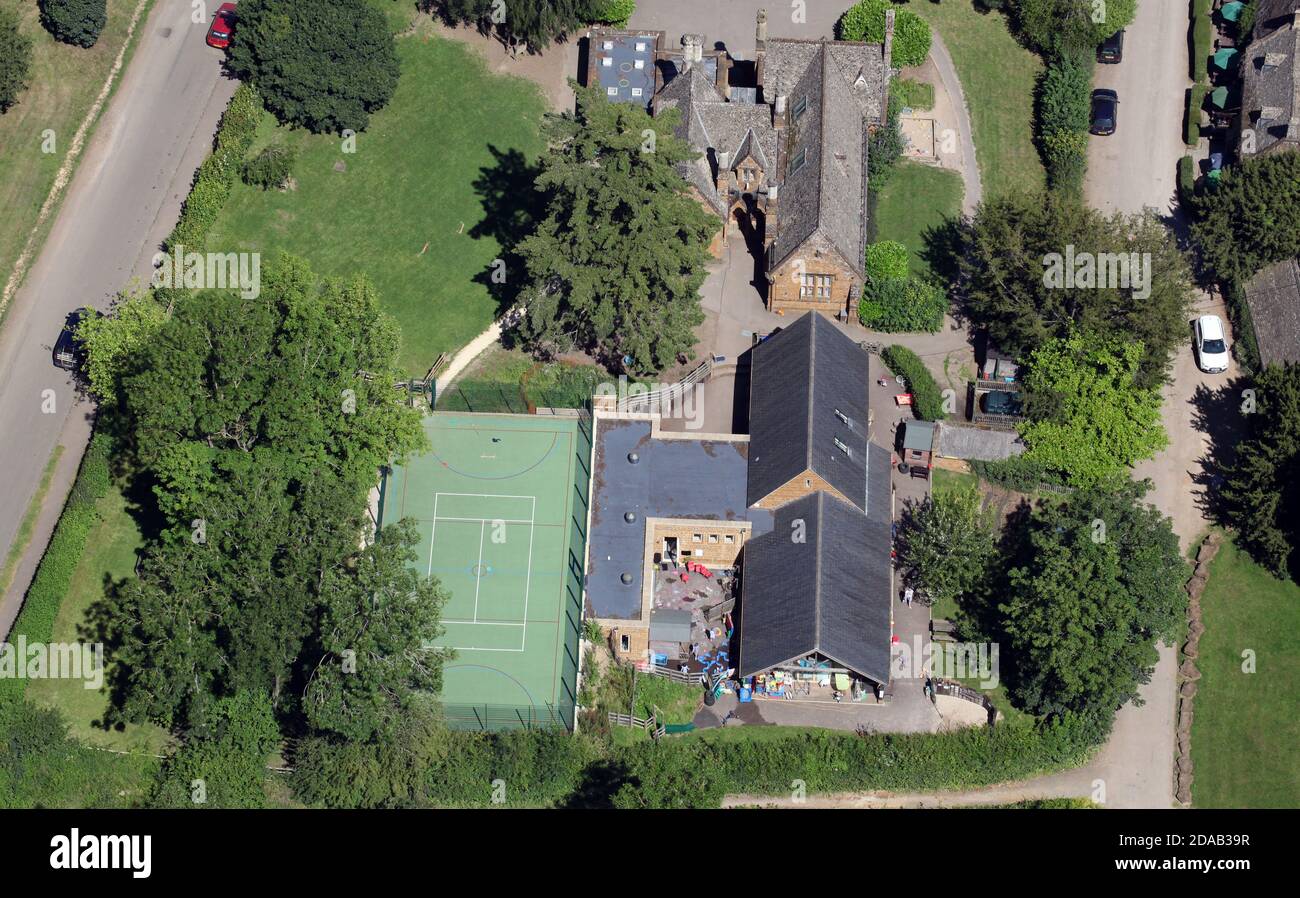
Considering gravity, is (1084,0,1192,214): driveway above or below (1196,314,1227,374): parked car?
above

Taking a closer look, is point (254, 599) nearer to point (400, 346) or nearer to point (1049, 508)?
point (400, 346)

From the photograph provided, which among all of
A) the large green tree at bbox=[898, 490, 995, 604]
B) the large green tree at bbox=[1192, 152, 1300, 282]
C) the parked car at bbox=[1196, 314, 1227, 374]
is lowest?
the large green tree at bbox=[898, 490, 995, 604]

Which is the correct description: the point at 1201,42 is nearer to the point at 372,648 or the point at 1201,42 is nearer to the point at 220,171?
the point at 220,171

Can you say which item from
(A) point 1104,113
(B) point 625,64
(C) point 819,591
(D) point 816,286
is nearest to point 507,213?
(B) point 625,64

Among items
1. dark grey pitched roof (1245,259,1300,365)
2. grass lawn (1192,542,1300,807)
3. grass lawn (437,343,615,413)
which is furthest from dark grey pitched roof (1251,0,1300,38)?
grass lawn (437,343,615,413)

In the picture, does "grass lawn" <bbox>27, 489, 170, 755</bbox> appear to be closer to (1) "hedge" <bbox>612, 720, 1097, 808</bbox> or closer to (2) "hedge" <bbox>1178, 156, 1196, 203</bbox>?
(1) "hedge" <bbox>612, 720, 1097, 808</bbox>

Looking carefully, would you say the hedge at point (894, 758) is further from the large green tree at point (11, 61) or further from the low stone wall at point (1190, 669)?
the large green tree at point (11, 61)

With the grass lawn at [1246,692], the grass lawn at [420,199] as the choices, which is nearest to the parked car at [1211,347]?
the grass lawn at [1246,692]
